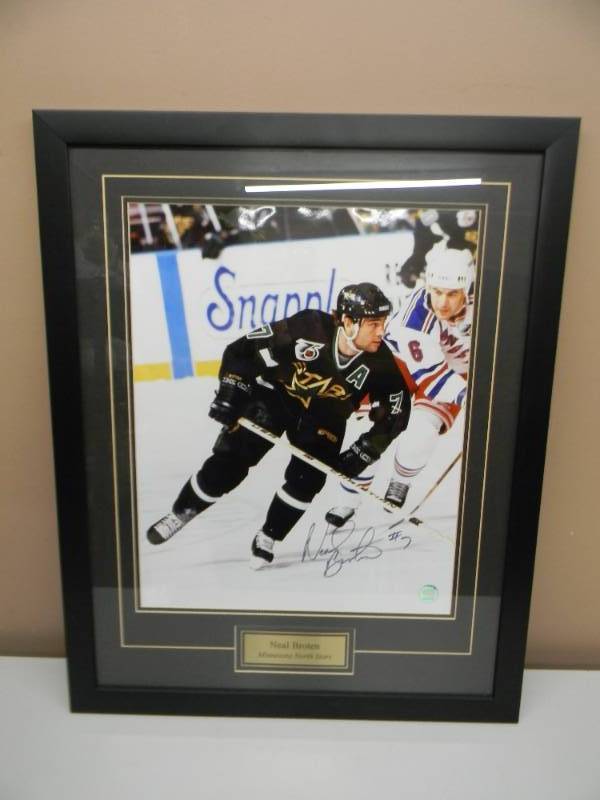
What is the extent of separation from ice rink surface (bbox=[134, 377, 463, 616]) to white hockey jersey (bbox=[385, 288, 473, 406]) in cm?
A: 6

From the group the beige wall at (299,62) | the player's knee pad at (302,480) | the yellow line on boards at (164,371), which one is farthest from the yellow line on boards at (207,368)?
the beige wall at (299,62)

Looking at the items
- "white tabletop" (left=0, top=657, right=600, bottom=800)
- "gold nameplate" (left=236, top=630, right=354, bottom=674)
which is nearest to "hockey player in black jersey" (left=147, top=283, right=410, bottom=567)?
"gold nameplate" (left=236, top=630, right=354, bottom=674)

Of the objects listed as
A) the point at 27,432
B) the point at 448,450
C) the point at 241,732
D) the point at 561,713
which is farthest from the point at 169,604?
the point at 561,713

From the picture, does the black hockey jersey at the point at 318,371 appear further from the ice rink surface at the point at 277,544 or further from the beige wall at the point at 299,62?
the beige wall at the point at 299,62

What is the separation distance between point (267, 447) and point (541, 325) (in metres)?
0.33

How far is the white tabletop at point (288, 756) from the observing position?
596 millimetres

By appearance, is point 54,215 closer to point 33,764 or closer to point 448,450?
point 448,450

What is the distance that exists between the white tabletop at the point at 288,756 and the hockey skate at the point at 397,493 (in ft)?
0.90

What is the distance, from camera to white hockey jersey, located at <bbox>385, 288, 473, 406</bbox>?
61 centimetres

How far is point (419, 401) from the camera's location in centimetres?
63

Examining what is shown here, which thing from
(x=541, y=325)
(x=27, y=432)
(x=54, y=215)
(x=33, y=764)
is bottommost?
(x=33, y=764)

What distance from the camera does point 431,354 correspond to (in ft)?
2.03

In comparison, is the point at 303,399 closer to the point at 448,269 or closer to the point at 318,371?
the point at 318,371

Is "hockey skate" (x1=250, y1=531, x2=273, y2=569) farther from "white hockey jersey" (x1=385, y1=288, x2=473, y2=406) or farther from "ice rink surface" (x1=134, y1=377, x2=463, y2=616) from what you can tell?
"white hockey jersey" (x1=385, y1=288, x2=473, y2=406)
